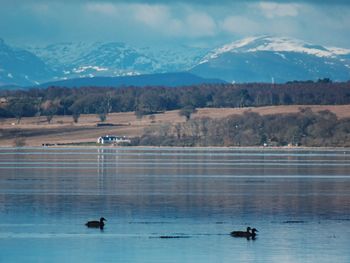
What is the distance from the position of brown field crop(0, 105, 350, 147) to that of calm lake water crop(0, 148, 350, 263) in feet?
281

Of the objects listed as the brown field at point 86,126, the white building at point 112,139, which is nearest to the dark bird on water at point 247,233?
the white building at point 112,139

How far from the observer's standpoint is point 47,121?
18088 centimetres

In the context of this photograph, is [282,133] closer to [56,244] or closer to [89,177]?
[89,177]

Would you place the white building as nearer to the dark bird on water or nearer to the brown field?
the brown field

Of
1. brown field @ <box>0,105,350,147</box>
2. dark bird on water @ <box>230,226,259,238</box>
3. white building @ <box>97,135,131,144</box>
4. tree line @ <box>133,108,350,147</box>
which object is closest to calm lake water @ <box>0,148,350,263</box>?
dark bird on water @ <box>230,226,259,238</box>

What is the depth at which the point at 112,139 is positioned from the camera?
159875 millimetres

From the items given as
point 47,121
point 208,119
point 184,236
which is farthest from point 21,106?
point 184,236

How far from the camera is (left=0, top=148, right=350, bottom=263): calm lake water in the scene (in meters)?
35.3

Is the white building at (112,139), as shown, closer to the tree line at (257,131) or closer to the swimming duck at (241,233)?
the tree line at (257,131)

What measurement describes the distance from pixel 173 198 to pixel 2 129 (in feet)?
391

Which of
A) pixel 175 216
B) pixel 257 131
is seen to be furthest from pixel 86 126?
pixel 175 216

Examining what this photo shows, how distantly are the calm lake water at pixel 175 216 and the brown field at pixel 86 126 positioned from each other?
8564cm

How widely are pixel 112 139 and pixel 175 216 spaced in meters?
114

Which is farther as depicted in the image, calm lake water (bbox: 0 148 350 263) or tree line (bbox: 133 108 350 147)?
tree line (bbox: 133 108 350 147)
